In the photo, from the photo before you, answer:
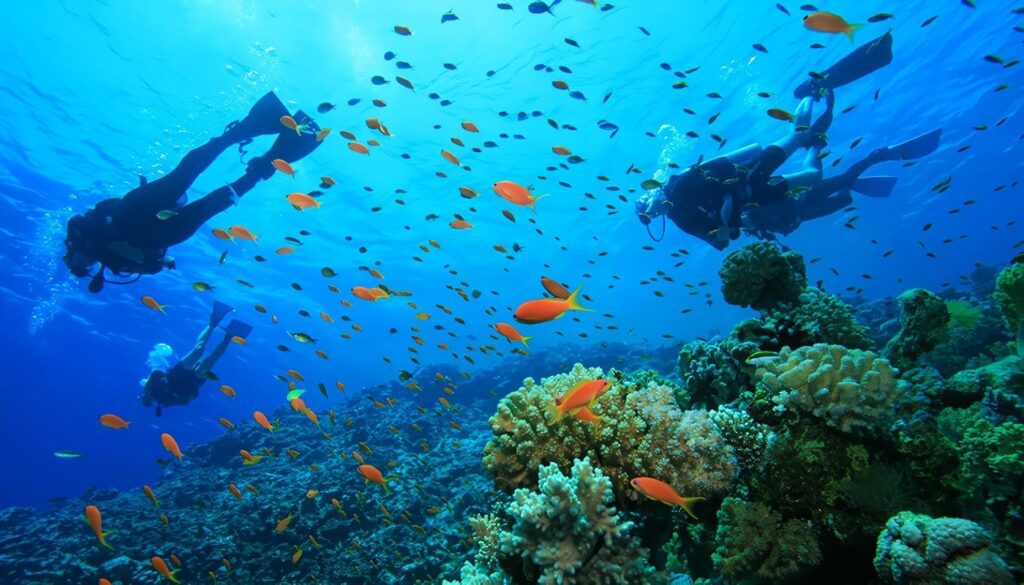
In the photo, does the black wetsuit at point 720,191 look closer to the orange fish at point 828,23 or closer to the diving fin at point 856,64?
the orange fish at point 828,23

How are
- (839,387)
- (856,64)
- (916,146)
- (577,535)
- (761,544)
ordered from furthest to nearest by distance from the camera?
1. (916,146)
2. (856,64)
3. (839,387)
4. (761,544)
5. (577,535)

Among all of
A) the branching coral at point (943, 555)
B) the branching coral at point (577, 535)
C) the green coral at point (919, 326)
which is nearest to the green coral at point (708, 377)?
the green coral at point (919, 326)

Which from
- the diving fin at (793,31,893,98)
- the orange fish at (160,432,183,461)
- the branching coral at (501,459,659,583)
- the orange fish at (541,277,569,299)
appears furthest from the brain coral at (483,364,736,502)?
the diving fin at (793,31,893,98)

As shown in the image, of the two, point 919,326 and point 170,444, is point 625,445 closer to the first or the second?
point 919,326

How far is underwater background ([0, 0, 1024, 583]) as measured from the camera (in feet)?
9.52

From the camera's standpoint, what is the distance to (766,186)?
32.7 feet

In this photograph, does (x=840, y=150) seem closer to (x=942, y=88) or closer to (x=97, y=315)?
(x=942, y=88)

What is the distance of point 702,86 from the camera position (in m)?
21.9

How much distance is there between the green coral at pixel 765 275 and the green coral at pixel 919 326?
1.30 m

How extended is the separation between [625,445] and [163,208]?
12.5 meters

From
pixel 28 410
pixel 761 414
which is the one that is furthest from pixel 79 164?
pixel 28 410

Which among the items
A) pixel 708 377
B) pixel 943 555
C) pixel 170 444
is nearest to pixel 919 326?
pixel 708 377

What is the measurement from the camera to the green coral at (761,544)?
2727 millimetres

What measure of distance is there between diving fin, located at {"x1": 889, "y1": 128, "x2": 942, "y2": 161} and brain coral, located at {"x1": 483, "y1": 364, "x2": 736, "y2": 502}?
15.7m
